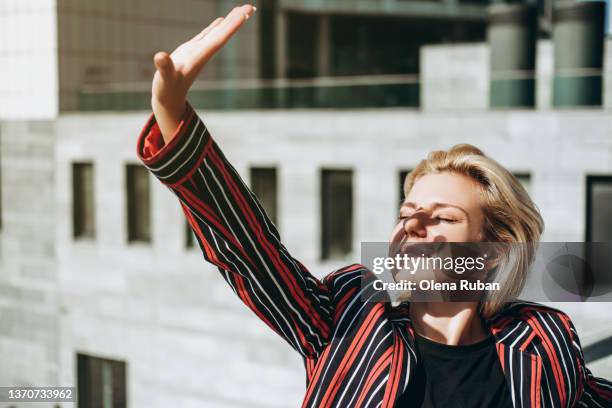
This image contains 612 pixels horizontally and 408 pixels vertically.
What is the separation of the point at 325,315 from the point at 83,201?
18.3 meters

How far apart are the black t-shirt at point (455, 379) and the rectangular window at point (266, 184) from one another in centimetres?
1453

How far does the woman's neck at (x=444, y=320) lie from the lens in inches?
103

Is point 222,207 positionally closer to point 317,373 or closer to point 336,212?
point 317,373

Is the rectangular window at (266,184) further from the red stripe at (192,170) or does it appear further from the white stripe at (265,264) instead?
the red stripe at (192,170)

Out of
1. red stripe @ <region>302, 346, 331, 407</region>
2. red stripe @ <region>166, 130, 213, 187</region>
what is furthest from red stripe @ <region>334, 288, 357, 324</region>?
red stripe @ <region>166, 130, 213, 187</region>

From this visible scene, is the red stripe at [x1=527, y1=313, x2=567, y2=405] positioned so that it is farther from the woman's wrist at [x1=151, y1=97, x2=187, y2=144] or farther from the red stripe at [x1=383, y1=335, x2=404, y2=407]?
the woman's wrist at [x1=151, y1=97, x2=187, y2=144]

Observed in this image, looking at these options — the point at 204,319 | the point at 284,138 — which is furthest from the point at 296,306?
the point at 204,319

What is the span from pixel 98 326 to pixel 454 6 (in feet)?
66.6

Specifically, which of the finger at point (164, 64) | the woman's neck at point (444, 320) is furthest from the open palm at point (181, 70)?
the woman's neck at point (444, 320)

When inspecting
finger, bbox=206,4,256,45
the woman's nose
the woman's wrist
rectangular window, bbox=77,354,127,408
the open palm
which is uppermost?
finger, bbox=206,4,256,45

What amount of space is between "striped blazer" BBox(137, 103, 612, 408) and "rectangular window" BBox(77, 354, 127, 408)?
17374 mm

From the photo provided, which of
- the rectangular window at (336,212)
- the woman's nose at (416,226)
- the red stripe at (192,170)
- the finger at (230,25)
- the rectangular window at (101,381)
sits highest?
the finger at (230,25)

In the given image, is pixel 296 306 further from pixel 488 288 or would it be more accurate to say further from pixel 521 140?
pixel 521 140

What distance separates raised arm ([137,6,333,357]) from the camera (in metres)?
1.91
